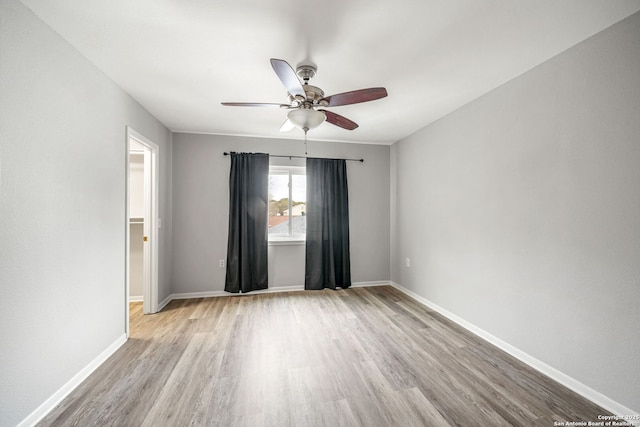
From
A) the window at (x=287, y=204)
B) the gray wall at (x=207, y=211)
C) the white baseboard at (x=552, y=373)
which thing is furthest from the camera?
the window at (x=287, y=204)

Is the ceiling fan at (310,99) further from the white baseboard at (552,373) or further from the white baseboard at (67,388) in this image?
the white baseboard at (552,373)

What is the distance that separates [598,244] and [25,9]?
3.71 metres

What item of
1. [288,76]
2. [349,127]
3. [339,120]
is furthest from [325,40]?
[349,127]

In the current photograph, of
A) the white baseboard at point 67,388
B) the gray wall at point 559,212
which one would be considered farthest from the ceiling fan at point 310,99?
the white baseboard at point 67,388

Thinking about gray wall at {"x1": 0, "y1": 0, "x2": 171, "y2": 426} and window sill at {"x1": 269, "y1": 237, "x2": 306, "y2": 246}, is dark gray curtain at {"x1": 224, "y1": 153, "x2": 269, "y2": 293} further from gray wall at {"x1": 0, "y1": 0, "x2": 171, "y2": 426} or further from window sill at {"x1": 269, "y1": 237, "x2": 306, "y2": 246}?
gray wall at {"x1": 0, "y1": 0, "x2": 171, "y2": 426}

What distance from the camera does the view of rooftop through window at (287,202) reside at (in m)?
4.21

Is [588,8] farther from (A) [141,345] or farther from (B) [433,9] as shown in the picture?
(A) [141,345]

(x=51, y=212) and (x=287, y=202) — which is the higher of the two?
(x=287, y=202)

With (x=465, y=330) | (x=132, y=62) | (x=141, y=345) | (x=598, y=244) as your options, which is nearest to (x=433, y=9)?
(x=598, y=244)

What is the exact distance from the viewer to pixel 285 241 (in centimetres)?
412

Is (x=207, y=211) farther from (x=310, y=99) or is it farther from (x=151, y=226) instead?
(x=310, y=99)

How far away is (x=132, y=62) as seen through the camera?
2.02 metres

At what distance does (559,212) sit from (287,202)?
3.28 meters

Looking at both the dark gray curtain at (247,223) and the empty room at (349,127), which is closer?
the empty room at (349,127)
